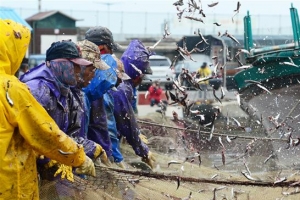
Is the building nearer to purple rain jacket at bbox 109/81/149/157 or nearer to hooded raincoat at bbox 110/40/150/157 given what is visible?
hooded raincoat at bbox 110/40/150/157

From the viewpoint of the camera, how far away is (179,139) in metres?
10.0

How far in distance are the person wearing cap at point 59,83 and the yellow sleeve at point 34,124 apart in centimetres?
52

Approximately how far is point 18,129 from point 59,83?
814 millimetres

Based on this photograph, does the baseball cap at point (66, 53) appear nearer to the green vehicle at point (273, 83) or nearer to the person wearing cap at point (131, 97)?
→ the person wearing cap at point (131, 97)

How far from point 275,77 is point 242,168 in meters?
2.81

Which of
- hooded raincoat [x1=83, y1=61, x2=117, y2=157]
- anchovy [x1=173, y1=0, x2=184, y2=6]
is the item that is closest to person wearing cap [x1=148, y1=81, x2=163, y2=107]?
anchovy [x1=173, y1=0, x2=184, y2=6]

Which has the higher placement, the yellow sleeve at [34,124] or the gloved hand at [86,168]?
the yellow sleeve at [34,124]

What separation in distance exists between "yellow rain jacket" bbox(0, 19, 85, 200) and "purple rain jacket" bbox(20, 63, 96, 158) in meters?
0.52

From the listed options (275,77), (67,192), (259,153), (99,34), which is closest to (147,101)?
(275,77)

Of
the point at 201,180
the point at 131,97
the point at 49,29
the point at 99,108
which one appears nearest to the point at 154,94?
the point at 131,97

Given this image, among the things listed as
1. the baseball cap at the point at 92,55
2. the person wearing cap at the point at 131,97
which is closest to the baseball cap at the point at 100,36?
the person wearing cap at the point at 131,97

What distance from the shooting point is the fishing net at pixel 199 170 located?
558 cm

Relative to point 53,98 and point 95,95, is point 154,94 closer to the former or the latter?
point 95,95

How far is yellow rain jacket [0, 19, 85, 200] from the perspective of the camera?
4.16 meters
